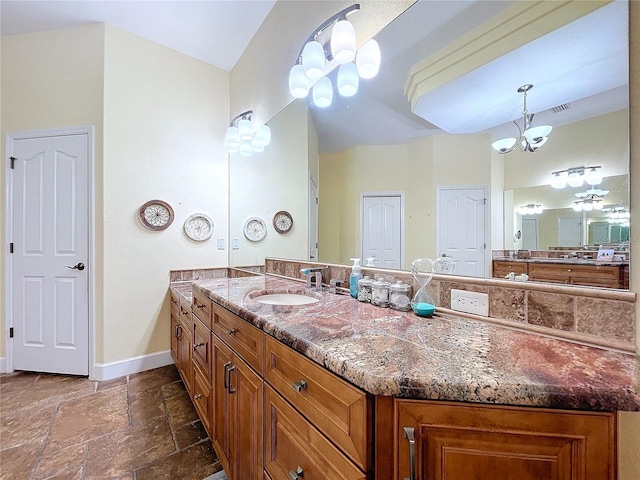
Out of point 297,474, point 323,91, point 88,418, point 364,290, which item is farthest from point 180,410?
point 323,91

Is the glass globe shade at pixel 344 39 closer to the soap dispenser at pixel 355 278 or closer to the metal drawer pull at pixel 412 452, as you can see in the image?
the soap dispenser at pixel 355 278

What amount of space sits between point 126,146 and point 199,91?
0.92m

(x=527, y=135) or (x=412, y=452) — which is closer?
(x=412, y=452)

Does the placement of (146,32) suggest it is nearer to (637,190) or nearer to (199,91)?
(199,91)

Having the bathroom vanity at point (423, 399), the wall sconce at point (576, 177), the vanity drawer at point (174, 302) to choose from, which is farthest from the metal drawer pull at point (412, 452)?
the vanity drawer at point (174, 302)

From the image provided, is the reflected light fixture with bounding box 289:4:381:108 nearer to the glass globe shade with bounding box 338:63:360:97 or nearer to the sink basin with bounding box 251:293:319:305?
the glass globe shade with bounding box 338:63:360:97

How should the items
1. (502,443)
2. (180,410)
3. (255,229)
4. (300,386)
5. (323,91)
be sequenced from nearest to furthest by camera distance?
(502,443) → (300,386) → (323,91) → (180,410) → (255,229)

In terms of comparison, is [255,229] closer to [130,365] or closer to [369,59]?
[130,365]

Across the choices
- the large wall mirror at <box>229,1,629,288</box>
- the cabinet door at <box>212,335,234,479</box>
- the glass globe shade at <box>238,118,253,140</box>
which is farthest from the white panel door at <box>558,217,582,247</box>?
the glass globe shade at <box>238,118,253,140</box>

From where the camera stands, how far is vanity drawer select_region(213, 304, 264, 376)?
989 mm

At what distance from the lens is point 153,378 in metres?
2.35

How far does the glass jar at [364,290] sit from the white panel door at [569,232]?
72 centimetres

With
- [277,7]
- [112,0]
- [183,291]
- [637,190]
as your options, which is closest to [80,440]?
[183,291]

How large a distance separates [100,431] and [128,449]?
0.30 m
